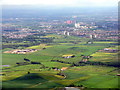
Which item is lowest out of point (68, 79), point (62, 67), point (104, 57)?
point (68, 79)

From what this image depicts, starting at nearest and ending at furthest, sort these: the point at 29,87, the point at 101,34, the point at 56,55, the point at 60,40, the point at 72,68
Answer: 1. the point at 29,87
2. the point at 72,68
3. the point at 56,55
4. the point at 60,40
5. the point at 101,34

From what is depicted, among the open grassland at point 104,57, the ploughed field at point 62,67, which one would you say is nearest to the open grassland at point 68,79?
the ploughed field at point 62,67

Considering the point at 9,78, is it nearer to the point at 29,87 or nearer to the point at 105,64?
the point at 29,87

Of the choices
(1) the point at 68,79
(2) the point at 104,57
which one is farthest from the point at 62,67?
(1) the point at 68,79

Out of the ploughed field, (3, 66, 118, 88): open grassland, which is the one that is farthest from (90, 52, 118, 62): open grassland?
(3, 66, 118, 88): open grassland

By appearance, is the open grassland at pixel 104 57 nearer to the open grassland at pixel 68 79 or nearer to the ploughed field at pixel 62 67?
the ploughed field at pixel 62 67

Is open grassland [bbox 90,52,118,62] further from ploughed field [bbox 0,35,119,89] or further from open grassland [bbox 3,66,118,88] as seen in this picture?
open grassland [bbox 3,66,118,88]

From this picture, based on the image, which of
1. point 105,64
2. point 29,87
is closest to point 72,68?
point 105,64

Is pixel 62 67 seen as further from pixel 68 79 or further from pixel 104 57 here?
pixel 68 79
